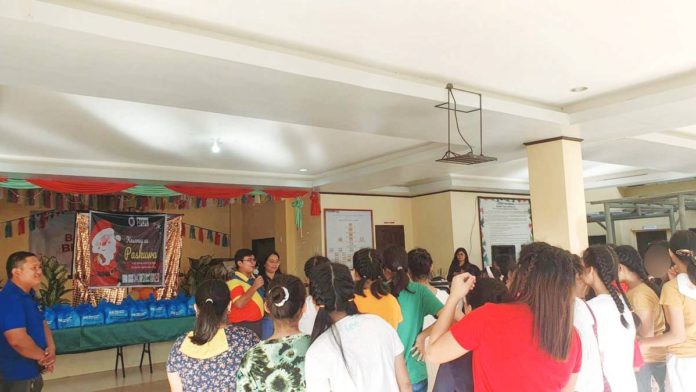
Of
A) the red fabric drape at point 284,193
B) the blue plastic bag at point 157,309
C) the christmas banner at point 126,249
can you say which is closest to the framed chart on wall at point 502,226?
the red fabric drape at point 284,193

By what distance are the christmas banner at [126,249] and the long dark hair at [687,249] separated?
710cm

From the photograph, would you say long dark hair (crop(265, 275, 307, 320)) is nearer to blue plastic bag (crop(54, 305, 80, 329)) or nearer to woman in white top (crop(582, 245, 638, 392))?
woman in white top (crop(582, 245, 638, 392))

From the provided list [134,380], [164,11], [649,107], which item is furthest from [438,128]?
[134,380]

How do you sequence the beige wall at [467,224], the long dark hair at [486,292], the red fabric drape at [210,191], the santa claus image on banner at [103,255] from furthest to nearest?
1. the beige wall at [467,224]
2. the santa claus image on banner at [103,255]
3. the red fabric drape at [210,191]
4. the long dark hair at [486,292]

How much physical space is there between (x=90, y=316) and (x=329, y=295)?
5678 millimetres

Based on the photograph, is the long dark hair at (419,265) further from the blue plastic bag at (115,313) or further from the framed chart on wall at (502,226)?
the framed chart on wall at (502,226)

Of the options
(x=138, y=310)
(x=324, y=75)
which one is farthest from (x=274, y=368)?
(x=138, y=310)

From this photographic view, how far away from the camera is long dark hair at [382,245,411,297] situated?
9.45 ft

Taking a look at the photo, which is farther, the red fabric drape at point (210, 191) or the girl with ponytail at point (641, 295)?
the red fabric drape at point (210, 191)

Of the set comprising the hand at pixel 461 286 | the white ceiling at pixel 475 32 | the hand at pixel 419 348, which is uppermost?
the white ceiling at pixel 475 32

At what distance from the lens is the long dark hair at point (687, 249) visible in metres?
2.88

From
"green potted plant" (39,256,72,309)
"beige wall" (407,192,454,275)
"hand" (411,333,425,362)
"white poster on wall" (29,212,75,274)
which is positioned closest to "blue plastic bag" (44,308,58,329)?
"green potted plant" (39,256,72,309)

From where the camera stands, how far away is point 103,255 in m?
7.90

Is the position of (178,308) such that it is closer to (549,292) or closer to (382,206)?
(382,206)
